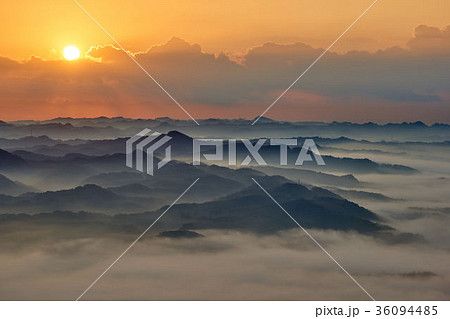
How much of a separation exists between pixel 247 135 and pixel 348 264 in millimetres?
124000

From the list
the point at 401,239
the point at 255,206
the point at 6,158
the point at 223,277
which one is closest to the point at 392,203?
the point at 255,206

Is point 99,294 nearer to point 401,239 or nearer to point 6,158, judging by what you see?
point 401,239

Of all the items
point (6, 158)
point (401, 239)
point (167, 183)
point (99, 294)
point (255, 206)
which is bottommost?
point (99, 294)

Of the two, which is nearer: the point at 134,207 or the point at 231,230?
the point at 231,230

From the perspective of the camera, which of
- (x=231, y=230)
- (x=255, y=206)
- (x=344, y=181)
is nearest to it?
(x=231, y=230)

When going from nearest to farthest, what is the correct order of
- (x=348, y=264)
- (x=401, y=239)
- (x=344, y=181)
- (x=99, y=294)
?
(x=99, y=294)
(x=348, y=264)
(x=401, y=239)
(x=344, y=181)

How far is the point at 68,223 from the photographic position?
11494 centimetres

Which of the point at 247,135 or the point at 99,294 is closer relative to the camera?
the point at 99,294

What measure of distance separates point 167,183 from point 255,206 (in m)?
35.0

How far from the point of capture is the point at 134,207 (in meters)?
133

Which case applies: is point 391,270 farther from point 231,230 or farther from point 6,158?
point 6,158

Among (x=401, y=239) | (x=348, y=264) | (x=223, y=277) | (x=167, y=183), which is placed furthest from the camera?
(x=167, y=183)

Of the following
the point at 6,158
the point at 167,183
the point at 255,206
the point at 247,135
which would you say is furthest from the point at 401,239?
the point at 6,158

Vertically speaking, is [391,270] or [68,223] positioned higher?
[68,223]
